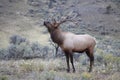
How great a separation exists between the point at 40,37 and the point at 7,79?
35115 mm

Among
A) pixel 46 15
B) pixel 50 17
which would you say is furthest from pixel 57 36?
pixel 46 15

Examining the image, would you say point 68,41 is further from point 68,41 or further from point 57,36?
point 57,36

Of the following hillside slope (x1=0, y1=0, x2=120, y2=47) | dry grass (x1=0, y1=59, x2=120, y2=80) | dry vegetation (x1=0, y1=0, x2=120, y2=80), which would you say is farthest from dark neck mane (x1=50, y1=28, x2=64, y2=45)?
hillside slope (x1=0, y1=0, x2=120, y2=47)

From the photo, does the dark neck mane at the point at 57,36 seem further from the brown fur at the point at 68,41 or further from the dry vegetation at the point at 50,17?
the dry vegetation at the point at 50,17

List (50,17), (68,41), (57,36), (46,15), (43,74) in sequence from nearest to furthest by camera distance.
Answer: (43,74)
(68,41)
(57,36)
(50,17)
(46,15)

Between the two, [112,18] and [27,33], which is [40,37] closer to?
[27,33]

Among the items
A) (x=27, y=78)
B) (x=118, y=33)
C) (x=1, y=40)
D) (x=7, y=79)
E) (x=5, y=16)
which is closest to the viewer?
(x=7, y=79)

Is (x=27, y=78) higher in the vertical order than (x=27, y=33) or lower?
higher

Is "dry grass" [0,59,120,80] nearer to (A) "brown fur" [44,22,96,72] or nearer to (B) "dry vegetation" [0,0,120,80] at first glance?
(A) "brown fur" [44,22,96,72]

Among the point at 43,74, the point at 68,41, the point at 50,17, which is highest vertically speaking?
the point at 68,41

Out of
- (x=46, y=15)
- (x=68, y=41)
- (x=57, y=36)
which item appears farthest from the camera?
(x=46, y=15)

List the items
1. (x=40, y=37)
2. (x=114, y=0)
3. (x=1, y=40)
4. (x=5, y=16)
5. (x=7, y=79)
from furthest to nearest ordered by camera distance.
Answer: (x=114, y=0) < (x=5, y=16) < (x=40, y=37) < (x=1, y=40) < (x=7, y=79)

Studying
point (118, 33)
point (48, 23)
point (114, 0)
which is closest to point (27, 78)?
point (48, 23)

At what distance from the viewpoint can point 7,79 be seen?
9.80m
